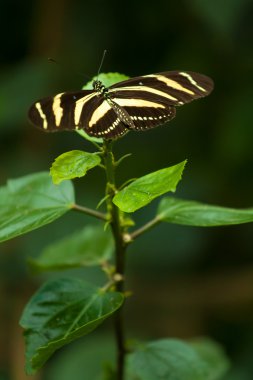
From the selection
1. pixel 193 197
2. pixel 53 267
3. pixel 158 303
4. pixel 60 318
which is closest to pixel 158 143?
pixel 193 197

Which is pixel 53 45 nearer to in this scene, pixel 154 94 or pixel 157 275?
pixel 157 275

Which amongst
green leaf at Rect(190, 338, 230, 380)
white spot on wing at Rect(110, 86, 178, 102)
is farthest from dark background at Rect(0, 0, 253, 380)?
white spot on wing at Rect(110, 86, 178, 102)

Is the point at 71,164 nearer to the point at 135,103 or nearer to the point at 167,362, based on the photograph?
the point at 135,103

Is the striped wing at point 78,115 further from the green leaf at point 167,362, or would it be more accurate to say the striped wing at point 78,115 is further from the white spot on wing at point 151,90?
the green leaf at point 167,362

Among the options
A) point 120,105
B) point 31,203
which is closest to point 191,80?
point 120,105

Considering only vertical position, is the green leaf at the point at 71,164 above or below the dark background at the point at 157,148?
above

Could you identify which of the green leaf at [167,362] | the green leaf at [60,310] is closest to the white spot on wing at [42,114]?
the green leaf at [60,310]

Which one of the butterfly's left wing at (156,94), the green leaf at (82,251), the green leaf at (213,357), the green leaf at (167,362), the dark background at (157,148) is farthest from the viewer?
the dark background at (157,148)
